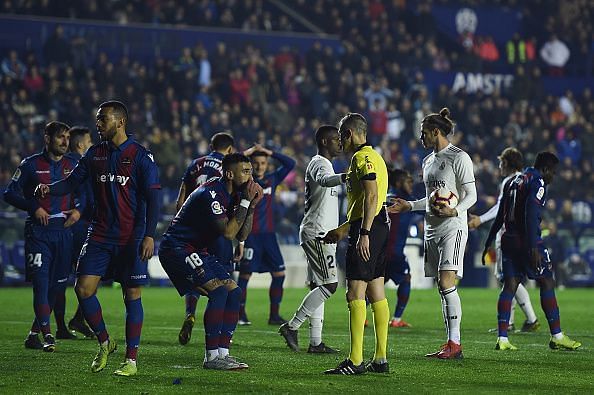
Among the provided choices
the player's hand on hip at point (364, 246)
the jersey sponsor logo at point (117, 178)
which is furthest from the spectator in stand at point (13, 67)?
the player's hand on hip at point (364, 246)

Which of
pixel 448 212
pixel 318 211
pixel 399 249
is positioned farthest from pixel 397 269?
pixel 448 212

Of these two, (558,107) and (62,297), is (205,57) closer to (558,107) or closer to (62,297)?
(558,107)

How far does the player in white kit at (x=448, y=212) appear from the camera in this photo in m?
10.9

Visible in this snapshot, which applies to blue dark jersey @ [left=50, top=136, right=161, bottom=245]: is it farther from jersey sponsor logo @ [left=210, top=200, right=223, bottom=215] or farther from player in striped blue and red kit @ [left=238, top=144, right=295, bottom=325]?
player in striped blue and red kit @ [left=238, top=144, right=295, bottom=325]

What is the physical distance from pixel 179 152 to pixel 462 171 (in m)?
15.8

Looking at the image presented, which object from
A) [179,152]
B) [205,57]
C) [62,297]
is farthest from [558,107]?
[62,297]

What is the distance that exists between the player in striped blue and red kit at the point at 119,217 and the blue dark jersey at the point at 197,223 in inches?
15.3

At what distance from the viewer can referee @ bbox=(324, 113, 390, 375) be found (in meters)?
9.33

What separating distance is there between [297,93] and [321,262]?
19.6 meters

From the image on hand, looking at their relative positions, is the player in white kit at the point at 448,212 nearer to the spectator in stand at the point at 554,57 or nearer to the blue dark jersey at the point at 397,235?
the blue dark jersey at the point at 397,235

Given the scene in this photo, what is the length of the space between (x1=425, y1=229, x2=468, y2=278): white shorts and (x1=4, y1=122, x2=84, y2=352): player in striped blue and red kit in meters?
3.53

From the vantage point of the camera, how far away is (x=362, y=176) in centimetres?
932

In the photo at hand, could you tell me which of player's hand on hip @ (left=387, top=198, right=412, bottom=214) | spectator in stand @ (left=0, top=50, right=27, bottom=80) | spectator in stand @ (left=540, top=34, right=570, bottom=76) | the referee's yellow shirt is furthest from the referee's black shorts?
spectator in stand @ (left=540, top=34, right=570, bottom=76)

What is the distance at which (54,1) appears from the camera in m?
29.5
